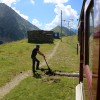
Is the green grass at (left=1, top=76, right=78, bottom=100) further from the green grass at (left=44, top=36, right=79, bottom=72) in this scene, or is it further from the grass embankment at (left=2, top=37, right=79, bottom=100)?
the green grass at (left=44, top=36, right=79, bottom=72)

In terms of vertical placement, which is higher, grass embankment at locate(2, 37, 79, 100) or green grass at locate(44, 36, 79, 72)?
grass embankment at locate(2, 37, 79, 100)

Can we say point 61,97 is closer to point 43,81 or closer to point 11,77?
point 43,81

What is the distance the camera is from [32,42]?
61.2m

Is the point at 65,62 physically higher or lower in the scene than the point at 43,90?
lower

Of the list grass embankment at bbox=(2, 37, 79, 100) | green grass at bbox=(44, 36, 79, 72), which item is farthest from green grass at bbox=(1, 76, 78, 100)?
green grass at bbox=(44, 36, 79, 72)

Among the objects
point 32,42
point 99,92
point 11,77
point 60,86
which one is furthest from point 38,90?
point 32,42

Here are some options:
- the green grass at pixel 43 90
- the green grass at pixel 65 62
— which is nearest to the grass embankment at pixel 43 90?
the green grass at pixel 43 90

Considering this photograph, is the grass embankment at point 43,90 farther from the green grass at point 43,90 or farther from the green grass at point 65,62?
the green grass at point 65,62

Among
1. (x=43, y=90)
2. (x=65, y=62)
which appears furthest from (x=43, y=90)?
(x=65, y=62)

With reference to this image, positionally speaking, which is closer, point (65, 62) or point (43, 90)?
point (43, 90)

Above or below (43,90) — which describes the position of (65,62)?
below

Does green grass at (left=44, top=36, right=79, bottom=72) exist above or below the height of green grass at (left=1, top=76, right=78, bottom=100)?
below

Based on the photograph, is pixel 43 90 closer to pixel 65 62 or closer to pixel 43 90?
pixel 43 90

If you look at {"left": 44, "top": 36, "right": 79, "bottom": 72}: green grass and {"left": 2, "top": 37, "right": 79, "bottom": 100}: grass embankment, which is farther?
{"left": 44, "top": 36, "right": 79, "bottom": 72}: green grass
